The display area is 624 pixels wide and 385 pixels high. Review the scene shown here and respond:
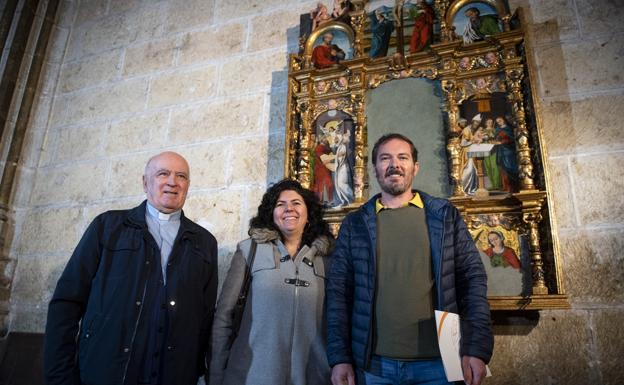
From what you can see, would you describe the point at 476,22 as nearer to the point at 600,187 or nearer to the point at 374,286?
the point at 600,187

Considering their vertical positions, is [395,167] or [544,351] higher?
[395,167]

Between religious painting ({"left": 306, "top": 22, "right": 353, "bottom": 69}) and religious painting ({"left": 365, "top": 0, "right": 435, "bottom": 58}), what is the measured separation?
0.53 feet

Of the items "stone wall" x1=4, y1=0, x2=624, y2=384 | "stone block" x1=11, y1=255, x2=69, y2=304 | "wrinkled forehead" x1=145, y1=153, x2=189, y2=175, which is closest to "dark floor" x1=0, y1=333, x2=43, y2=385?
"stone wall" x1=4, y1=0, x2=624, y2=384

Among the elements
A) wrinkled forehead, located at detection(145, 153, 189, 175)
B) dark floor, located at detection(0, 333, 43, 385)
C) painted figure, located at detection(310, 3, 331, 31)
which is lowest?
dark floor, located at detection(0, 333, 43, 385)

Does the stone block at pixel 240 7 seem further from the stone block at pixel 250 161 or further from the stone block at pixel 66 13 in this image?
the stone block at pixel 66 13

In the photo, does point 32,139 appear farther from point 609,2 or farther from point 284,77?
point 609,2

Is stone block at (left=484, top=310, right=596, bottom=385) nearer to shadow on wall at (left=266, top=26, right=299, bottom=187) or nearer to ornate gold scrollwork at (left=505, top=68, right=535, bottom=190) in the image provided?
ornate gold scrollwork at (left=505, top=68, right=535, bottom=190)

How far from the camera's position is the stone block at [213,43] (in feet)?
A: 12.1

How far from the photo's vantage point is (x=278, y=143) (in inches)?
126

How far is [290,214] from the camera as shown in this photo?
2.17m

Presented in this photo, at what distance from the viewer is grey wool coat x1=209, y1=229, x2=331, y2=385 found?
1.88 m

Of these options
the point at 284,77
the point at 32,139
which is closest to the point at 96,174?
the point at 32,139

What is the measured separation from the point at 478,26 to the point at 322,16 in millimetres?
1138

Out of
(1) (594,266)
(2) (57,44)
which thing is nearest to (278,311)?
Answer: (1) (594,266)
